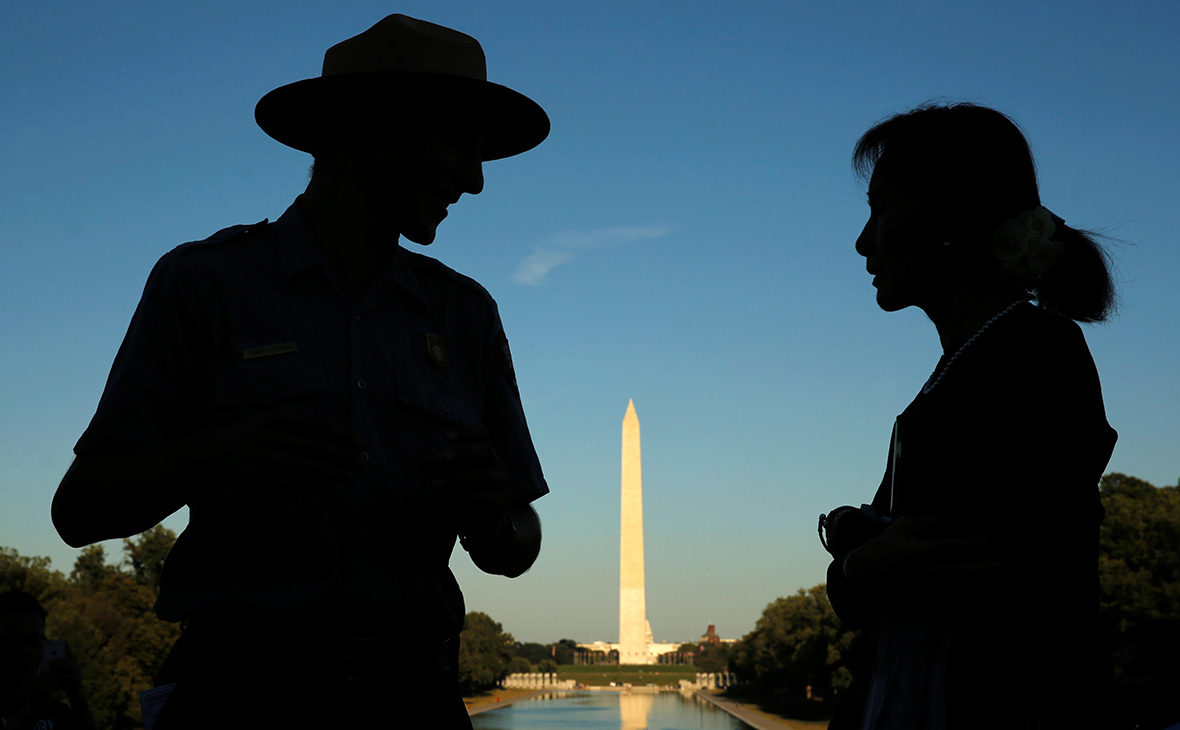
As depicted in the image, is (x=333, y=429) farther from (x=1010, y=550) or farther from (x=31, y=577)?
(x=31, y=577)

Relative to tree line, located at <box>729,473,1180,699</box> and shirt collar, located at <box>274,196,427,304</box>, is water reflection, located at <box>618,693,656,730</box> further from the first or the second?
shirt collar, located at <box>274,196,427,304</box>

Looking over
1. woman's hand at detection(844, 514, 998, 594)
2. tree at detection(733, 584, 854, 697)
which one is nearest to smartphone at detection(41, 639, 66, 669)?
woman's hand at detection(844, 514, 998, 594)

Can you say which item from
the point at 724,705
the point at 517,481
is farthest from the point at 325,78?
the point at 724,705

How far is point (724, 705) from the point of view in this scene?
85.8 meters

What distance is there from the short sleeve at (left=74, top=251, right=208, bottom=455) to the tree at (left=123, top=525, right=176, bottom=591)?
54148 mm

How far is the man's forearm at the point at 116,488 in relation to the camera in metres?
2.37

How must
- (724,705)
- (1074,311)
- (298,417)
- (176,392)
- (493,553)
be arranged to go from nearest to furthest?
(298,417)
(176,392)
(493,553)
(1074,311)
(724,705)

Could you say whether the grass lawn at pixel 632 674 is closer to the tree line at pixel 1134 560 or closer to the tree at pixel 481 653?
the tree at pixel 481 653

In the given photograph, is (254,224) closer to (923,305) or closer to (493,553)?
(493,553)

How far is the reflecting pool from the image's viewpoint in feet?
212

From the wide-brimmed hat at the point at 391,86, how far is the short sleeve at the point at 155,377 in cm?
62

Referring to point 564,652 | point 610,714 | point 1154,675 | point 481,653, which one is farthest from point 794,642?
point 564,652

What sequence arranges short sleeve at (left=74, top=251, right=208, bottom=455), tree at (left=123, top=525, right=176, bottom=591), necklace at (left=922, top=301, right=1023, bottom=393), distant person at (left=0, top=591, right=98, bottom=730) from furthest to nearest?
tree at (left=123, top=525, right=176, bottom=591) → distant person at (left=0, top=591, right=98, bottom=730) → necklace at (left=922, top=301, right=1023, bottom=393) → short sleeve at (left=74, top=251, right=208, bottom=455)

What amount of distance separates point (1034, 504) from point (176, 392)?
2039mm
